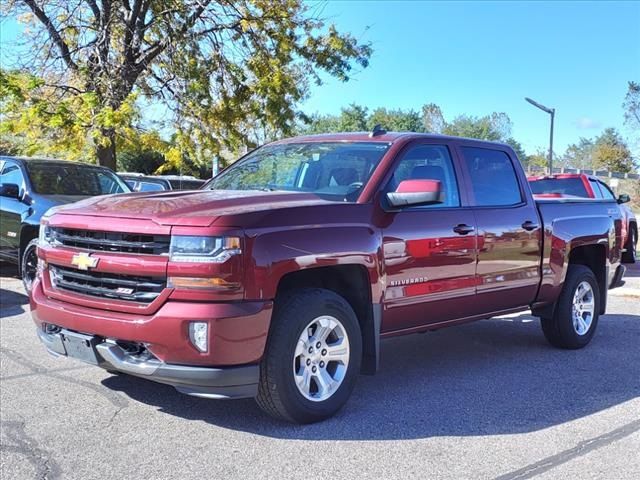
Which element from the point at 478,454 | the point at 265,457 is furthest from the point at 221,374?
the point at 478,454

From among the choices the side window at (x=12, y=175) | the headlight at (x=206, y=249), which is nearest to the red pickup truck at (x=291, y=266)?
the headlight at (x=206, y=249)

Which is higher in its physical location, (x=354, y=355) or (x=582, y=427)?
(x=354, y=355)

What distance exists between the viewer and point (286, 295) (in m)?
4.34

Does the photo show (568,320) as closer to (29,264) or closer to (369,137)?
(369,137)

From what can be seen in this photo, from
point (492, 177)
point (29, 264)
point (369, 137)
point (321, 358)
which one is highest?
point (369, 137)

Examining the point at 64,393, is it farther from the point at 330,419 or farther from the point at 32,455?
the point at 330,419

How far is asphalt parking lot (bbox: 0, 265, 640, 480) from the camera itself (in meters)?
3.77

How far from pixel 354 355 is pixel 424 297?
836 mm

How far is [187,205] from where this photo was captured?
14.0 ft

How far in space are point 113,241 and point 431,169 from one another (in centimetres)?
260

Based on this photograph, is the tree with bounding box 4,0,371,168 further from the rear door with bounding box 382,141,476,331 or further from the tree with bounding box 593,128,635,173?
the tree with bounding box 593,128,635,173

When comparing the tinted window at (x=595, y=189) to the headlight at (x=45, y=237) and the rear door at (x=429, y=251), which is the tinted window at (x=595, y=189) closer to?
the rear door at (x=429, y=251)

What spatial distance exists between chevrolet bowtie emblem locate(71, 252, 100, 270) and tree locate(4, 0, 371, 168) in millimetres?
10307

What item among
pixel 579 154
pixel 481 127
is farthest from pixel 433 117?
pixel 579 154
